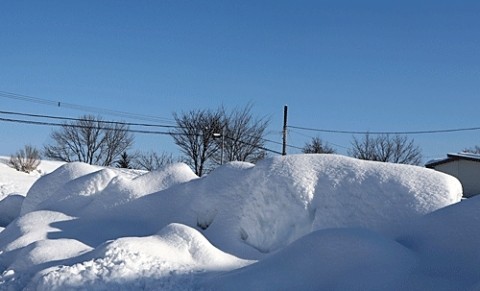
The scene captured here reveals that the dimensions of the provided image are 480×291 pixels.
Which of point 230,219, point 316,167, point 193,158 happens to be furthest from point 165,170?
point 193,158

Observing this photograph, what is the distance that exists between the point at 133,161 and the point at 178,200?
43.1 metres

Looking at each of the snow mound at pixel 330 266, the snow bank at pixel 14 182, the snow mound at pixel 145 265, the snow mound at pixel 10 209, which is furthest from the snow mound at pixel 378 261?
the snow bank at pixel 14 182

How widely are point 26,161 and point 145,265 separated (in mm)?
28544

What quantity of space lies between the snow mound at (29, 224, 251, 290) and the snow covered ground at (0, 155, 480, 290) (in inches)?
0.5

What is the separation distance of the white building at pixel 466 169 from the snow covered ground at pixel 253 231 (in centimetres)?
2256

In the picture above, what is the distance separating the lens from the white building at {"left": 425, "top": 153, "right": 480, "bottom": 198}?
2775 cm

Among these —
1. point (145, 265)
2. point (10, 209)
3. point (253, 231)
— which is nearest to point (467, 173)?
point (10, 209)

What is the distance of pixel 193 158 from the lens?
40812mm

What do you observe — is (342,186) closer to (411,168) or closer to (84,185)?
(411,168)

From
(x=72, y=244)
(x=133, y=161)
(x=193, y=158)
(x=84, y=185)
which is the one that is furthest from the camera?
(x=133, y=161)

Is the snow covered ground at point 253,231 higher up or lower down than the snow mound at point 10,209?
higher up

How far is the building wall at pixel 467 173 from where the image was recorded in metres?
27.7

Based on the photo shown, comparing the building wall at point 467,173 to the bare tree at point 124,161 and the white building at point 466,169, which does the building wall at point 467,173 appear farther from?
the bare tree at point 124,161

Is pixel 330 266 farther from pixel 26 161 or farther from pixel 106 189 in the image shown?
pixel 26 161
